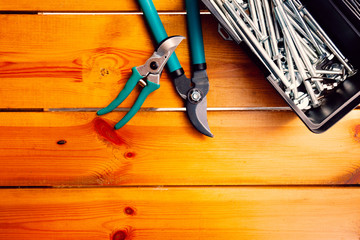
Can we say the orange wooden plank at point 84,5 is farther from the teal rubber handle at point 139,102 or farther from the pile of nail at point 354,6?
the pile of nail at point 354,6

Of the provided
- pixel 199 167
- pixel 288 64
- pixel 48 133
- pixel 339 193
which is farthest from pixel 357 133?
pixel 48 133

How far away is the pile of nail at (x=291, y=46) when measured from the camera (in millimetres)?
571

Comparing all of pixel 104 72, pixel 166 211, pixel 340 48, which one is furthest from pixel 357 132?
pixel 104 72

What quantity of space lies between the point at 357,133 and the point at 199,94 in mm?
364

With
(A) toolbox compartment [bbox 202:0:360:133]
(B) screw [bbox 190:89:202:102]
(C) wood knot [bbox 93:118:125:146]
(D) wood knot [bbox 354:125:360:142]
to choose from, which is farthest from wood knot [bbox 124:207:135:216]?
(D) wood knot [bbox 354:125:360:142]

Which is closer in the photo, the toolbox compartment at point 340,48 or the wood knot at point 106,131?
the toolbox compartment at point 340,48

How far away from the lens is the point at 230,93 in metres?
0.66

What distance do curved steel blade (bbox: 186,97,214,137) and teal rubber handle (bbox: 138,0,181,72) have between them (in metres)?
0.08

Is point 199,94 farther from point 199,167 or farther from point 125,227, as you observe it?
point 125,227

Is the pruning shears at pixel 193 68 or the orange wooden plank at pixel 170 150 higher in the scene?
the pruning shears at pixel 193 68

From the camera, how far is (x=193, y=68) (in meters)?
0.63

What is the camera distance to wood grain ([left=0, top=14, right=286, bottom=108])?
2.16ft

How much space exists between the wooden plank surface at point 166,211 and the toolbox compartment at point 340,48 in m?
0.19

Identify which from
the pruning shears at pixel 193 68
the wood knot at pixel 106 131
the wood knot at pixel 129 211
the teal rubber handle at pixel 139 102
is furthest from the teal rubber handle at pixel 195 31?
the wood knot at pixel 129 211
